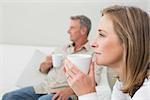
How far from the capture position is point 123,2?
2754 mm

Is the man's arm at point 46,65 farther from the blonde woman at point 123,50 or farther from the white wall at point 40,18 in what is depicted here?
the blonde woman at point 123,50

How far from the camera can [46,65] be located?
247cm

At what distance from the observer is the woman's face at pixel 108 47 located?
1.00 metres

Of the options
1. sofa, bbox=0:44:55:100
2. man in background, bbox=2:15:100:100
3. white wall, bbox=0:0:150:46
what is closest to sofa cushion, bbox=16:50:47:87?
sofa, bbox=0:44:55:100

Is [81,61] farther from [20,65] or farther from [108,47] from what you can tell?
[20,65]

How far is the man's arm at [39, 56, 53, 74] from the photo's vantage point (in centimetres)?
246

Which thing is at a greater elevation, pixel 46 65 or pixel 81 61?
pixel 81 61

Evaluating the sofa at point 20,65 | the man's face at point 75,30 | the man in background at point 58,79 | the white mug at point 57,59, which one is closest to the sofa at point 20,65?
the sofa at point 20,65

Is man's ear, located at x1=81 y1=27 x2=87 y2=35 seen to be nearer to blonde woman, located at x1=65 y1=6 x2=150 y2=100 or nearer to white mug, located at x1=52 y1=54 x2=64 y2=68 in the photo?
white mug, located at x1=52 y1=54 x2=64 y2=68

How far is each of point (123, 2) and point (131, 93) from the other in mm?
1870

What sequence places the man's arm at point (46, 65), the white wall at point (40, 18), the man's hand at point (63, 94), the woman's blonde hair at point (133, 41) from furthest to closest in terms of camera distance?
the white wall at point (40, 18) → the man's arm at point (46, 65) → the man's hand at point (63, 94) → the woman's blonde hair at point (133, 41)

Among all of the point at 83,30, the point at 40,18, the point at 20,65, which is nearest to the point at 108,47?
the point at 83,30

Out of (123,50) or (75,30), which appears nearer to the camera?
(123,50)

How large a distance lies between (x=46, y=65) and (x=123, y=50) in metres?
1.54
